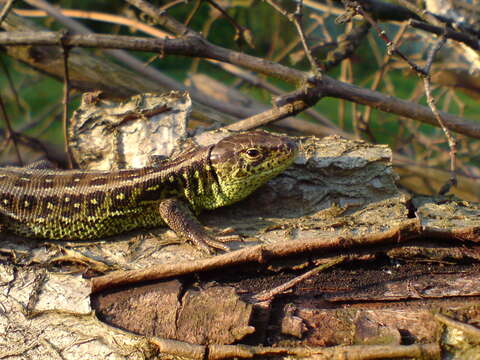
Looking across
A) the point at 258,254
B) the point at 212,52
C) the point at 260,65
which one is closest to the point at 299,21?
the point at 260,65

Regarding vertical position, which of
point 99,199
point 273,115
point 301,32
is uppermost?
point 301,32

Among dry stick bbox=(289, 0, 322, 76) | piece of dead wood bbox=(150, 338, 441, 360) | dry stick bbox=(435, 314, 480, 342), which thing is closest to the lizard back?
dry stick bbox=(289, 0, 322, 76)

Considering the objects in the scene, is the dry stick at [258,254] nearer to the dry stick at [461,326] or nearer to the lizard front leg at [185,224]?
the lizard front leg at [185,224]

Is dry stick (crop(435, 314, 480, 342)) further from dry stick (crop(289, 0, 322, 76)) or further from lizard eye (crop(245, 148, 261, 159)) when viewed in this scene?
dry stick (crop(289, 0, 322, 76))

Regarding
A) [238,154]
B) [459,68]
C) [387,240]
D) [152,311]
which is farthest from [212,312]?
[459,68]

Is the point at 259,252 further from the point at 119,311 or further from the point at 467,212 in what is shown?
the point at 467,212

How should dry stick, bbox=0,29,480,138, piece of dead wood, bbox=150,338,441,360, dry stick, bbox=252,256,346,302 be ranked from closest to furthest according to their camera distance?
piece of dead wood, bbox=150,338,441,360
dry stick, bbox=252,256,346,302
dry stick, bbox=0,29,480,138

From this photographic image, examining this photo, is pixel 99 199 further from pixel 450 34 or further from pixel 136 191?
pixel 450 34
